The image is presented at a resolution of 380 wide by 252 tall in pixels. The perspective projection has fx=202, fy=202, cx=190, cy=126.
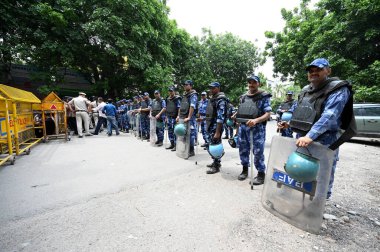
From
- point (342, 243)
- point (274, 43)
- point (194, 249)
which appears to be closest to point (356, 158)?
point (342, 243)

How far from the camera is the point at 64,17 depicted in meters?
12.3

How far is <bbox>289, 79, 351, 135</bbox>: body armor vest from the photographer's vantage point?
232 cm

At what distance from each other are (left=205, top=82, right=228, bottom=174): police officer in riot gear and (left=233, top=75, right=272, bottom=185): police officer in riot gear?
474 mm

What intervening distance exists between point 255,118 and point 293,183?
1320 millimetres

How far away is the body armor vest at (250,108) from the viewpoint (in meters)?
3.45

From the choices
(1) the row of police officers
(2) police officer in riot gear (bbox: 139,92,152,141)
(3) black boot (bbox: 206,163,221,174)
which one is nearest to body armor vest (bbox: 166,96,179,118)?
(1) the row of police officers

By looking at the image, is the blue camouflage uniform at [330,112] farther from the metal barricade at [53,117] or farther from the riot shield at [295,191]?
the metal barricade at [53,117]

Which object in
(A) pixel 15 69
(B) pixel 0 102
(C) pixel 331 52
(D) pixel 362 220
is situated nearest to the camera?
(D) pixel 362 220

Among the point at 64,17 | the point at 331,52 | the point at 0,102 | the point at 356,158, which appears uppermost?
the point at 64,17

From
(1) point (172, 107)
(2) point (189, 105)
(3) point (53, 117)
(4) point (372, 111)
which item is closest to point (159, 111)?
(1) point (172, 107)

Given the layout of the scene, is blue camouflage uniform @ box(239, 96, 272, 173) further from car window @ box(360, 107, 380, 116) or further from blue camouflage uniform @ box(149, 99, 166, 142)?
car window @ box(360, 107, 380, 116)

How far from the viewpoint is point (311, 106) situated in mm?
2453

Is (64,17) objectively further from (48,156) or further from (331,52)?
(331,52)

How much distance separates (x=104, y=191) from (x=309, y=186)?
3012mm
